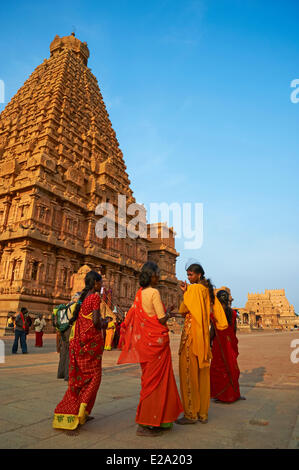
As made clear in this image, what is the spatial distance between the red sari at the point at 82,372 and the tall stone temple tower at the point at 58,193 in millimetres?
17085

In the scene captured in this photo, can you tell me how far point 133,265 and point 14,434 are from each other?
27740 mm

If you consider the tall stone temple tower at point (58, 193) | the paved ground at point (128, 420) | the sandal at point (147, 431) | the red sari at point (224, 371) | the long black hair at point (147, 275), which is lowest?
the paved ground at point (128, 420)

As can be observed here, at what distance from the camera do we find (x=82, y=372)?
3.48 meters

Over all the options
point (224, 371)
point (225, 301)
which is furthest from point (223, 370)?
point (225, 301)

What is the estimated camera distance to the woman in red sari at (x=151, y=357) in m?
3.15

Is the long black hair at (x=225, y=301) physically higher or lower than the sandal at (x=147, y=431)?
higher

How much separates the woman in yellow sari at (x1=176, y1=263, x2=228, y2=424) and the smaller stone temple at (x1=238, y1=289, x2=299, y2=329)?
67861mm

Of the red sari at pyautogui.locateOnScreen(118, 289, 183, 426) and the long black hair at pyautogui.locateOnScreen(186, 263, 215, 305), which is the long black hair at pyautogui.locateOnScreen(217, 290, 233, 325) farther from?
the red sari at pyautogui.locateOnScreen(118, 289, 183, 426)

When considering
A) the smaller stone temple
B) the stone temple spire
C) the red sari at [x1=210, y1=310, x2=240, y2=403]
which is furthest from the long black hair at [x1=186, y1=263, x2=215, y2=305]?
the smaller stone temple

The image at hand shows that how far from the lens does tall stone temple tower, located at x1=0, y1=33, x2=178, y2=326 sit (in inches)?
822

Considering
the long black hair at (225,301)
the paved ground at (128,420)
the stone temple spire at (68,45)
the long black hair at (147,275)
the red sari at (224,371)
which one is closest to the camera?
the paved ground at (128,420)

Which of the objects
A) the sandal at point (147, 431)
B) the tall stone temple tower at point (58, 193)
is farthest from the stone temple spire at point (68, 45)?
the sandal at point (147, 431)

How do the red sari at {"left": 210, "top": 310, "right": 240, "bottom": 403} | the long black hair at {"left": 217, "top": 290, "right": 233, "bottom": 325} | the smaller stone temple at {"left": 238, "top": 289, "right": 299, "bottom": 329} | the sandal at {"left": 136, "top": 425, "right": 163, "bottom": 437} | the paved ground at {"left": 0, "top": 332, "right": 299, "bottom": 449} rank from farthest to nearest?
the smaller stone temple at {"left": 238, "top": 289, "right": 299, "bottom": 329}
the long black hair at {"left": 217, "top": 290, "right": 233, "bottom": 325}
the red sari at {"left": 210, "top": 310, "right": 240, "bottom": 403}
the sandal at {"left": 136, "top": 425, "right": 163, "bottom": 437}
the paved ground at {"left": 0, "top": 332, "right": 299, "bottom": 449}

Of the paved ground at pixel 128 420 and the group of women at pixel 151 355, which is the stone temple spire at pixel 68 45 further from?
the group of women at pixel 151 355
